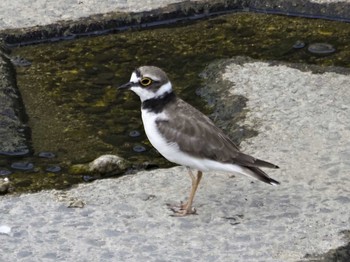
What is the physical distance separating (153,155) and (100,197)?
0.89 meters

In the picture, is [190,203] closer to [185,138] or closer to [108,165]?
[185,138]

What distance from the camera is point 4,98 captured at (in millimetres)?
6379

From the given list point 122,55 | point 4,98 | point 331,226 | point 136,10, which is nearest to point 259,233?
point 331,226

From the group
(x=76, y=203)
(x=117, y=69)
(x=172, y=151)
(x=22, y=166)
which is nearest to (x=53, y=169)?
(x=22, y=166)

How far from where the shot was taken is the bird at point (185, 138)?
4875mm

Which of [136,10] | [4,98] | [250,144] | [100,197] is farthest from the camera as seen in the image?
[136,10]

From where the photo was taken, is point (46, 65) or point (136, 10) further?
point (136, 10)

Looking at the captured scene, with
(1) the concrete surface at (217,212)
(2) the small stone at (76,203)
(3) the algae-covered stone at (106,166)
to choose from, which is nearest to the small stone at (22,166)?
(3) the algae-covered stone at (106,166)

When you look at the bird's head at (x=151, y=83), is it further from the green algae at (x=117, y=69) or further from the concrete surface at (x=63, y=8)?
the concrete surface at (x=63, y=8)

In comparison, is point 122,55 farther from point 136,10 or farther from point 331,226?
point 331,226

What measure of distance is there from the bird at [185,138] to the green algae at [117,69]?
0.74m

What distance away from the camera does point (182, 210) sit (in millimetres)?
4941

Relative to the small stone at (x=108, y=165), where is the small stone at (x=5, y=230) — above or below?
above

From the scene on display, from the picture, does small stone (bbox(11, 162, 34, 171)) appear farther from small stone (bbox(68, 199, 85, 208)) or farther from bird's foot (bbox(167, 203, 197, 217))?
bird's foot (bbox(167, 203, 197, 217))
